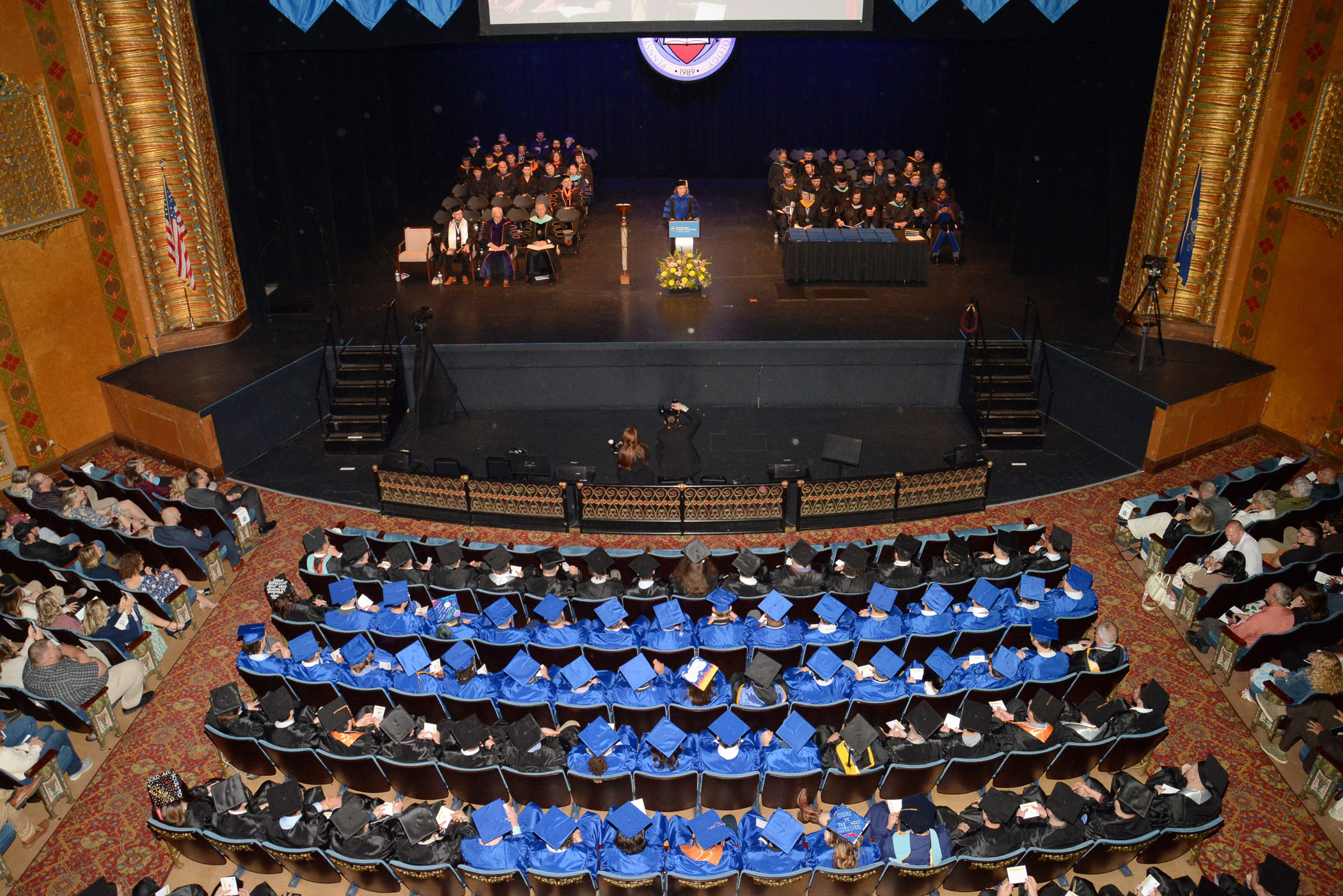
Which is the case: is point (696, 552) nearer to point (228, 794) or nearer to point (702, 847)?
point (702, 847)

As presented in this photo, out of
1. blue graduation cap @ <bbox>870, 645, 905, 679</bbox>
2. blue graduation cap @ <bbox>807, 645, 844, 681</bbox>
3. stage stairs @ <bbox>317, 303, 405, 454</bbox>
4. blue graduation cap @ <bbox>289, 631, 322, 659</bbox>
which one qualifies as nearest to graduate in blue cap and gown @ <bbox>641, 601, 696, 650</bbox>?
blue graduation cap @ <bbox>807, 645, 844, 681</bbox>

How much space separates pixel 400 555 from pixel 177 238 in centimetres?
744

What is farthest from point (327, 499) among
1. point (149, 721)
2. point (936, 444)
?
point (936, 444)

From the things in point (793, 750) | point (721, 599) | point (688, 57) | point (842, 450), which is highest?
point (688, 57)

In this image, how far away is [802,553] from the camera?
10227 mm

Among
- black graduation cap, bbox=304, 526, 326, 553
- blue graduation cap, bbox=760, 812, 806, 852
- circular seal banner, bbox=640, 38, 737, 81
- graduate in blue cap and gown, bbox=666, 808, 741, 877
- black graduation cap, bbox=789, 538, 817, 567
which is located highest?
circular seal banner, bbox=640, 38, 737, 81

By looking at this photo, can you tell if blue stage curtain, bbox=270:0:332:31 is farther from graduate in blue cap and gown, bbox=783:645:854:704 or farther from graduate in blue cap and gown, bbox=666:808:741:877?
graduate in blue cap and gown, bbox=666:808:741:877

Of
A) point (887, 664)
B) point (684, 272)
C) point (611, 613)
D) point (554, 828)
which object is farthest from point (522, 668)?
point (684, 272)

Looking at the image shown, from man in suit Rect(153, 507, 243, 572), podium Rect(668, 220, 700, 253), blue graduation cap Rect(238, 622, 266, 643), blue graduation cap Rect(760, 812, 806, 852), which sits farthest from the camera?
podium Rect(668, 220, 700, 253)

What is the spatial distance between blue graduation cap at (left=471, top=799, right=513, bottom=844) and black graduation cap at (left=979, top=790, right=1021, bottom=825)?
357 cm

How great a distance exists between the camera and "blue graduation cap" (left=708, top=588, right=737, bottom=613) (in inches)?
371

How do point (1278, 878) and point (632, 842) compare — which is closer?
point (1278, 878)

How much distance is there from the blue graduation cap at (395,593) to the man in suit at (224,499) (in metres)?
3.17

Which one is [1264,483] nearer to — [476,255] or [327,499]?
[327,499]
